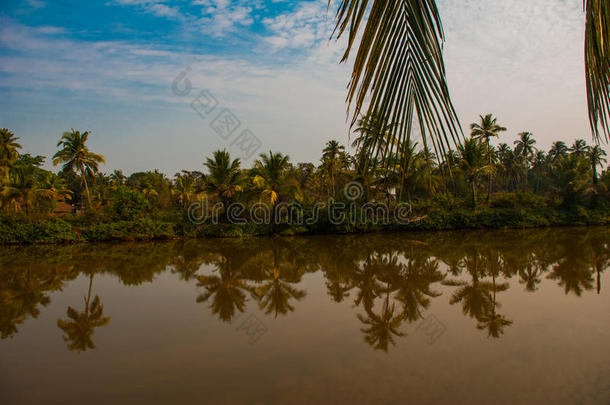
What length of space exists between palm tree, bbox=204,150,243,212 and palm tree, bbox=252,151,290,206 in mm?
1310

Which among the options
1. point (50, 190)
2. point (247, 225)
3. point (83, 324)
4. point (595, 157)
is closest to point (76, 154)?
point (50, 190)

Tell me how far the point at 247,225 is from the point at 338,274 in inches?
515

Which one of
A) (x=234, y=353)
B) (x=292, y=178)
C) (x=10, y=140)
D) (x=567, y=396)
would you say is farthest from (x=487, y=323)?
(x=10, y=140)

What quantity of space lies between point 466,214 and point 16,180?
92.8 ft

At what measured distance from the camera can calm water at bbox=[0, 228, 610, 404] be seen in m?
4.24

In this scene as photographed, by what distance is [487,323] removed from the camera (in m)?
6.38

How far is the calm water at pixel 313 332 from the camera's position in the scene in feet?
13.9

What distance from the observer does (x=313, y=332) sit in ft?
20.6

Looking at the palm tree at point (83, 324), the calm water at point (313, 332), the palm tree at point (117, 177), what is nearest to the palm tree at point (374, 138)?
the calm water at point (313, 332)

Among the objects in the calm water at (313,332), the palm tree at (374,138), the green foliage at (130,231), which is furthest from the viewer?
the green foliage at (130,231)

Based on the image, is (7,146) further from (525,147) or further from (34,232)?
(525,147)

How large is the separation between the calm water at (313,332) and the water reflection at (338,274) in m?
0.07

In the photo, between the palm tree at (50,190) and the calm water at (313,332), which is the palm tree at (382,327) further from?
the palm tree at (50,190)

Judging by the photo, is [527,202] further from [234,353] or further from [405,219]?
[234,353]
